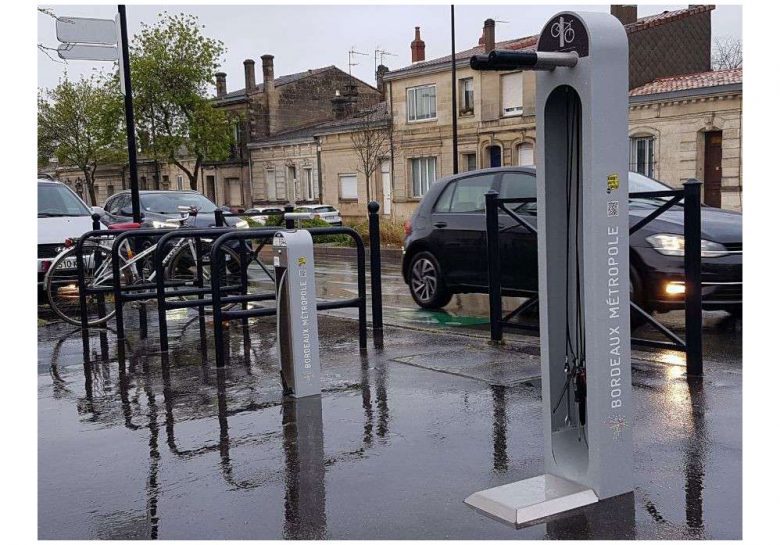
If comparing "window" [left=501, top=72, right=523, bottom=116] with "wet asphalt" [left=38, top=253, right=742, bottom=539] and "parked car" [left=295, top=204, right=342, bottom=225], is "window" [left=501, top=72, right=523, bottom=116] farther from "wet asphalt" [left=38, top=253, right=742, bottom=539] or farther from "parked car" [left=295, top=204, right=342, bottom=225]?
"wet asphalt" [left=38, top=253, right=742, bottom=539]

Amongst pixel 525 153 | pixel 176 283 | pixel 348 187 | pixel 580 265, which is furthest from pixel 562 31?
pixel 348 187

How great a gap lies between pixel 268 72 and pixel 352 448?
50.9 meters

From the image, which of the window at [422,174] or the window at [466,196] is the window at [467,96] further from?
the window at [466,196]

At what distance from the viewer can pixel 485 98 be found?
35.7 metres

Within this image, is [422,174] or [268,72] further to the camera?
[268,72]

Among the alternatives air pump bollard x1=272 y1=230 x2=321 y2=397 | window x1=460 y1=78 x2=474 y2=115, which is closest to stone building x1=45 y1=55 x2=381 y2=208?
window x1=460 y1=78 x2=474 y2=115

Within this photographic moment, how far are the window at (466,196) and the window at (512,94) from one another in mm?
23968

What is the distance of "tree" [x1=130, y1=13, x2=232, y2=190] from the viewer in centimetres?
4275

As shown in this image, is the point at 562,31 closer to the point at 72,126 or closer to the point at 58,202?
the point at 58,202

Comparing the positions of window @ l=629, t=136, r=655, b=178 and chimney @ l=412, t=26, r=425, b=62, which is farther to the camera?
chimney @ l=412, t=26, r=425, b=62

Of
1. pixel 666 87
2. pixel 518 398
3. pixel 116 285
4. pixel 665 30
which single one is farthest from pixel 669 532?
pixel 665 30

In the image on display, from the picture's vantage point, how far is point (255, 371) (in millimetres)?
7504

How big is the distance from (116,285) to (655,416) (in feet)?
19.9

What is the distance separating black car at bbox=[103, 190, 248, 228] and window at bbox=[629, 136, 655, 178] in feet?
53.9
